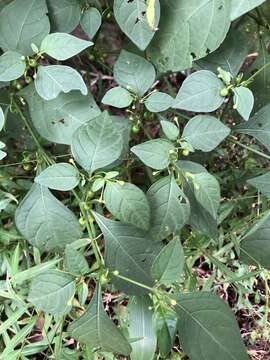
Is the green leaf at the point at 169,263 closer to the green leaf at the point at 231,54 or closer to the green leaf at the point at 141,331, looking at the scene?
the green leaf at the point at 141,331

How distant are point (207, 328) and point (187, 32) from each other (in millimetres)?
621

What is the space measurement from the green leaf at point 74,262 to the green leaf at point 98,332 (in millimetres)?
69

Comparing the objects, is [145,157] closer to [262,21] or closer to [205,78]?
[205,78]

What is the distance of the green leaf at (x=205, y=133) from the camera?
1.08 m

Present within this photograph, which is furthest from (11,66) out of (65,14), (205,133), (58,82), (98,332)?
(98,332)

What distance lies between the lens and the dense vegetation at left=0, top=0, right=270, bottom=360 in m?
1.04

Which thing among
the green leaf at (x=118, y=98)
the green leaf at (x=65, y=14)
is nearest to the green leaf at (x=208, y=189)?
the green leaf at (x=118, y=98)

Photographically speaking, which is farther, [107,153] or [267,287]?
[267,287]

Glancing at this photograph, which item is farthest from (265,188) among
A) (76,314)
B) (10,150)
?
(10,150)

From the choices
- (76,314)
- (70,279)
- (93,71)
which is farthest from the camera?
(93,71)

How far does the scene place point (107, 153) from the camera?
106 centimetres

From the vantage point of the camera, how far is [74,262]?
102 cm

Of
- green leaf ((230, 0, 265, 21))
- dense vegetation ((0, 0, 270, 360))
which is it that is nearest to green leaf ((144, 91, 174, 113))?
dense vegetation ((0, 0, 270, 360))

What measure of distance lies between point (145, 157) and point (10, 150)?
26.1 inches
